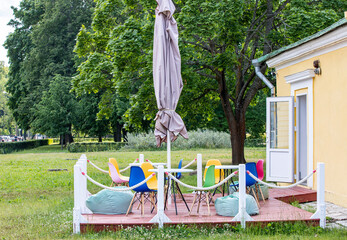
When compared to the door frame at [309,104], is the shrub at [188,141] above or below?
below

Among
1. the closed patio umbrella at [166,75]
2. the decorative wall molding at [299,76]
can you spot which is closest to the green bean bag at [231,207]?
the closed patio umbrella at [166,75]

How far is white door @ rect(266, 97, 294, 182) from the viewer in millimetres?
11211

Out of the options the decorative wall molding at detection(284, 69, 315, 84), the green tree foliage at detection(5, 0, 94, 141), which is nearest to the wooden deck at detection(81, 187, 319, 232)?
the decorative wall molding at detection(284, 69, 315, 84)

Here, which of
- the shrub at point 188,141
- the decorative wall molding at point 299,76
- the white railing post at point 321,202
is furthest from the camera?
the shrub at point 188,141

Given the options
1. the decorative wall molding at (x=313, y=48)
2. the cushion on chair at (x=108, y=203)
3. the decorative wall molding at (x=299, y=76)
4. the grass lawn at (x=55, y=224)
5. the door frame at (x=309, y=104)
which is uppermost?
the decorative wall molding at (x=313, y=48)

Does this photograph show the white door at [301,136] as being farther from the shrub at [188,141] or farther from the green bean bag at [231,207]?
the shrub at [188,141]

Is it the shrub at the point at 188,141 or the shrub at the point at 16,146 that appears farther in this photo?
the shrub at the point at 16,146

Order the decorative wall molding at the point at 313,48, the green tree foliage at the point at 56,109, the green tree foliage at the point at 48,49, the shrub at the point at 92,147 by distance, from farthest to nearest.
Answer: the green tree foliage at the point at 48,49 < the green tree foliage at the point at 56,109 < the shrub at the point at 92,147 < the decorative wall molding at the point at 313,48

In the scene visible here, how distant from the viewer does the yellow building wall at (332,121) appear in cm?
910

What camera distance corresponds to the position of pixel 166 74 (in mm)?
8656

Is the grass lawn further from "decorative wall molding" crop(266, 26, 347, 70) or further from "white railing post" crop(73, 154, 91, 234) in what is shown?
"decorative wall molding" crop(266, 26, 347, 70)

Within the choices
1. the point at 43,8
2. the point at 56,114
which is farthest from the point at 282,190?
the point at 43,8

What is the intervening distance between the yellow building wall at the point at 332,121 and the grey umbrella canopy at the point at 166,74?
11.1 ft

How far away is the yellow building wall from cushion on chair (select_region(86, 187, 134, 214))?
180 inches
